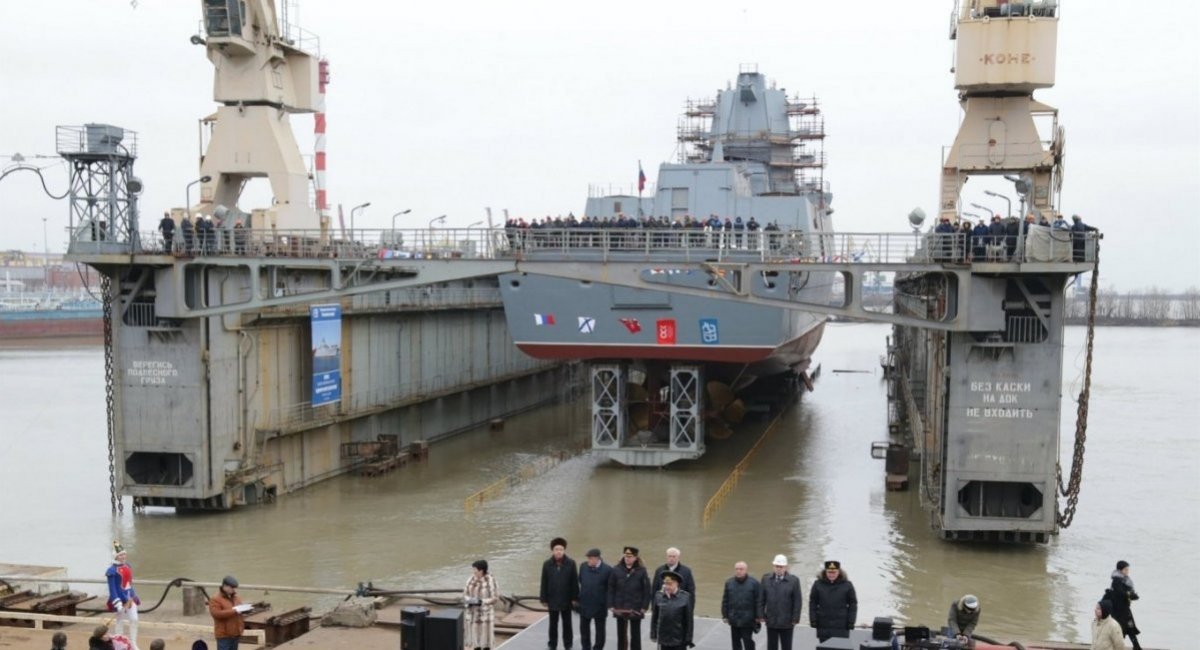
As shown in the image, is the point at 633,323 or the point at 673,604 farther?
the point at 633,323

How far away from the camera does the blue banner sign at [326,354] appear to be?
2830 cm

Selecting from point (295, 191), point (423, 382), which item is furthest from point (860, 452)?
point (295, 191)

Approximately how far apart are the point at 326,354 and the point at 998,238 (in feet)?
54.2

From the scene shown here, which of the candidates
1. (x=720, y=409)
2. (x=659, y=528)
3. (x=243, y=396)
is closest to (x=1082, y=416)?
(x=659, y=528)

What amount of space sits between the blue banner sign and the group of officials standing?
57.8 ft

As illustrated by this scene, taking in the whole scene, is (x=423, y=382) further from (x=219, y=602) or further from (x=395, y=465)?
(x=219, y=602)

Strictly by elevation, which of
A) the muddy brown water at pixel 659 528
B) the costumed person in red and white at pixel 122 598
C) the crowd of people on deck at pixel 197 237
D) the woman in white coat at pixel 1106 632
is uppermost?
the crowd of people on deck at pixel 197 237

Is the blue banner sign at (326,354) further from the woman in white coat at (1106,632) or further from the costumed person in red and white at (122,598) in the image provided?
the woman in white coat at (1106,632)

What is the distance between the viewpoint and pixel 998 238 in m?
21.1

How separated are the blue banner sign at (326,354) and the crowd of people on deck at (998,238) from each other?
49.2ft

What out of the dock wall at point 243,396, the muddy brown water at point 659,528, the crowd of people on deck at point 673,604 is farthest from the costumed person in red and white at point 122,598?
the dock wall at point 243,396

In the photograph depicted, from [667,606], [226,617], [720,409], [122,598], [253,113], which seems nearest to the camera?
[667,606]

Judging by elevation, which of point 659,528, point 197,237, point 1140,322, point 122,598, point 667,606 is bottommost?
point 1140,322

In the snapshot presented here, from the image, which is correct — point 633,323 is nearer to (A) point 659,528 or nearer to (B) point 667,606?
(A) point 659,528
